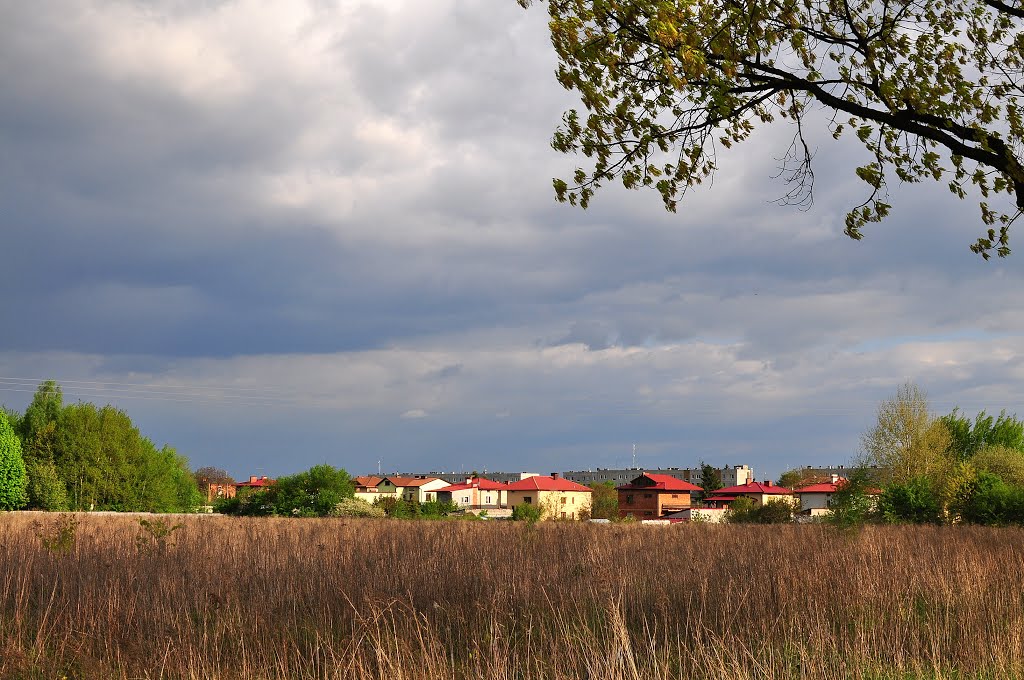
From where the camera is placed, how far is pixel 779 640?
706 centimetres

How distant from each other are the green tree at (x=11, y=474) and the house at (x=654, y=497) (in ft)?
177

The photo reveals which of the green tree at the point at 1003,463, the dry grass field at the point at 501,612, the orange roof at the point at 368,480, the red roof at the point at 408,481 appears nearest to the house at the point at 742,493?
the green tree at the point at 1003,463

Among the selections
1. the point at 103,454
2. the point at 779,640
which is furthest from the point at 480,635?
the point at 103,454

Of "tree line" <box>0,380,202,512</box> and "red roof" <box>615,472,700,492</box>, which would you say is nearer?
"tree line" <box>0,380,202,512</box>

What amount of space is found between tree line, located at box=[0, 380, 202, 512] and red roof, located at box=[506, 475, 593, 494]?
39.1 meters

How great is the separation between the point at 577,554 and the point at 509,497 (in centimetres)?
8305

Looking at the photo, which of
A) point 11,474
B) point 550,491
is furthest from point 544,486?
point 11,474

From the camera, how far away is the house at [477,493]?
92875 mm

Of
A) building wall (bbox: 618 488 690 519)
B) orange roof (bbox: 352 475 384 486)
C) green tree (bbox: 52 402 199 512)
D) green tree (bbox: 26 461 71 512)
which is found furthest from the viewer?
orange roof (bbox: 352 475 384 486)

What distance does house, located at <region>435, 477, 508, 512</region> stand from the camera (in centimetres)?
9288

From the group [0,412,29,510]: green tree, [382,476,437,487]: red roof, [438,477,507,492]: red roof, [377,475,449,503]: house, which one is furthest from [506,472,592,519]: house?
[0,412,29,510]: green tree

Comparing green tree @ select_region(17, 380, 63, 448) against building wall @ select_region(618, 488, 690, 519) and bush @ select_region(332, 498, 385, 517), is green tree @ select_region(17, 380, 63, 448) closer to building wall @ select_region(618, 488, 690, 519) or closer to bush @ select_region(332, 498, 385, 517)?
bush @ select_region(332, 498, 385, 517)

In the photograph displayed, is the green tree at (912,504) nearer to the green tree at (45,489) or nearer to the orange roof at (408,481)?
the green tree at (45,489)

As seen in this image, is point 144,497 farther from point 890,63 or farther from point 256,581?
point 890,63
